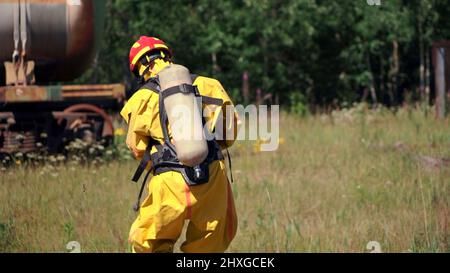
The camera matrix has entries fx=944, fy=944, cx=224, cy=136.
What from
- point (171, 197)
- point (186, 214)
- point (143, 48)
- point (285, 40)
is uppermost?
point (285, 40)

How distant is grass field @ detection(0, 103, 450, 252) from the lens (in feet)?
25.2

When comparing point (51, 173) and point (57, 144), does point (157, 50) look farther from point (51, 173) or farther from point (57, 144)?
point (57, 144)

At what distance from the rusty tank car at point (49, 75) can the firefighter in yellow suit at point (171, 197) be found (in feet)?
18.7

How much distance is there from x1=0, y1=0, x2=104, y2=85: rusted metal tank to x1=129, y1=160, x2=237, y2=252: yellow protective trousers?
6.05 meters

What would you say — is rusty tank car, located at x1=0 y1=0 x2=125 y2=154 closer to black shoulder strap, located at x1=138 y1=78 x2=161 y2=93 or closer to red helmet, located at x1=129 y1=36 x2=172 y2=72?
red helmet, located at x1=129 y1=36 x2=172 y2=72

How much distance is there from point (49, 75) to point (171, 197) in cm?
699

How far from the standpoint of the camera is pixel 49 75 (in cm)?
1208

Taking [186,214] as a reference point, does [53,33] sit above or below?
above

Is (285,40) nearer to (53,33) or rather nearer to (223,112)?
(53,33)

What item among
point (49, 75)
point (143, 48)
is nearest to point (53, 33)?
point (49, 75)

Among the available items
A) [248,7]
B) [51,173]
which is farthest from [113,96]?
[248,7]

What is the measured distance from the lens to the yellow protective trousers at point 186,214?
545 cm

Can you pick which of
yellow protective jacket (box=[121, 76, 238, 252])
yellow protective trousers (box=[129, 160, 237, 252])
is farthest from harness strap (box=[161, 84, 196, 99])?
yellow protective trousers (box=[129, 160, 237, 252])
